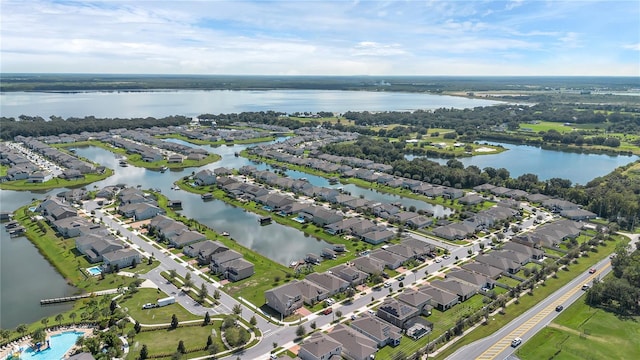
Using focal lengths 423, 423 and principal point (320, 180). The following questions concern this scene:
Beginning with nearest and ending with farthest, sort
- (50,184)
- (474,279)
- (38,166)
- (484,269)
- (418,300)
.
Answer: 1. (418,300)
2. (474,279)
3. (484,269)
4. (50,184)
5. (38,166)

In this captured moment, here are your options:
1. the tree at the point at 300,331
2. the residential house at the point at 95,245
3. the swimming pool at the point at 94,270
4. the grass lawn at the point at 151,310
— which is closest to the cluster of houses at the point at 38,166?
the residential house at the point at 95,245

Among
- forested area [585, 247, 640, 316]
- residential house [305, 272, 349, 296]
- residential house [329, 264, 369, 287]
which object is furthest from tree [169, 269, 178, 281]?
forested area [585, 247, 640, 316]

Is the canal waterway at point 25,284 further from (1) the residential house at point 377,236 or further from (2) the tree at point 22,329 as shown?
(1) the residential house at point 377,236

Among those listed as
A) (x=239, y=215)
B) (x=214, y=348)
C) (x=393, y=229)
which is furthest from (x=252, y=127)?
(x=214, y=348)

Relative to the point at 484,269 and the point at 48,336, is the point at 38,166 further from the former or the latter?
the point at 484,269

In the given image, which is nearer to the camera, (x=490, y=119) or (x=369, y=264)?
(x=369, y=264)

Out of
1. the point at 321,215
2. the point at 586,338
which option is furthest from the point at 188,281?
the point at 586,338

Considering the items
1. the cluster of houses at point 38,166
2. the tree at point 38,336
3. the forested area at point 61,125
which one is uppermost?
the forested area at point 61,125
